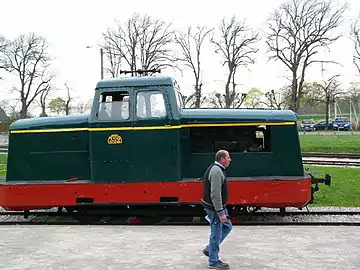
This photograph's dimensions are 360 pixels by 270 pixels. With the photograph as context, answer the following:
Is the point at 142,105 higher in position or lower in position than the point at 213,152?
higher

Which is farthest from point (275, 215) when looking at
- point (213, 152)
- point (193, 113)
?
point (193, 113)

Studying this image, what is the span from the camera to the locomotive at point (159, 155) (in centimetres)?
904

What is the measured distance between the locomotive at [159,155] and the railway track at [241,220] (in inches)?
10.2

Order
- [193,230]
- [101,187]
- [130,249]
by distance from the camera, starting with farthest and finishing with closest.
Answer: [101,187] < [193,230] < [130,249]

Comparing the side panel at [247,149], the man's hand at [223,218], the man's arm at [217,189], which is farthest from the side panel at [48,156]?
the man's hand at [223,218]

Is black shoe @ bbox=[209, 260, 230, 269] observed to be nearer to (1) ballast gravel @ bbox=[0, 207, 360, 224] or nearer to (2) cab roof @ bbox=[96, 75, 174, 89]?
(1) ballast gravel @ bbox=[0, 207, 360, 224]

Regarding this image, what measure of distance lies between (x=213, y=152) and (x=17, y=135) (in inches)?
159

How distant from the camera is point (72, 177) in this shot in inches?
380

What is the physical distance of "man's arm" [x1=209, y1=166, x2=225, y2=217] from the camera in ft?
19.6

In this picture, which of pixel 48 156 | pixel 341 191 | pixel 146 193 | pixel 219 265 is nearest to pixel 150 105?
pixel 146 193

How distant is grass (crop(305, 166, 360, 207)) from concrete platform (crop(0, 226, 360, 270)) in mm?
3123

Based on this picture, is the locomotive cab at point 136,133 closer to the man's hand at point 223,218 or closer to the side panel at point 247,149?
the side panel at point 247,149

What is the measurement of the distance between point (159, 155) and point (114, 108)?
4.19 feet

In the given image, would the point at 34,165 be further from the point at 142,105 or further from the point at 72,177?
the point at 142,105
